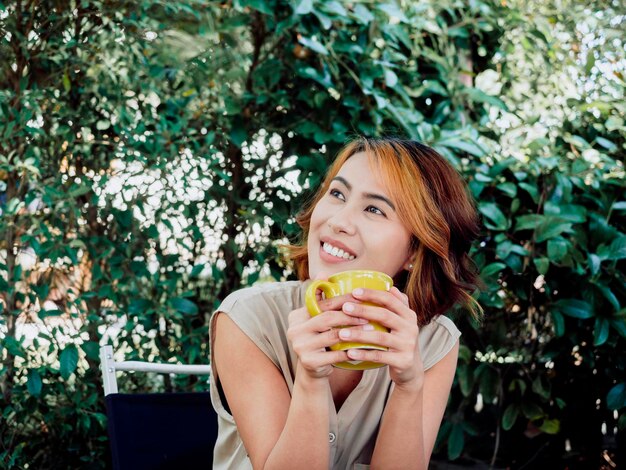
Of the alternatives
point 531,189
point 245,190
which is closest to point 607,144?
point 531,189

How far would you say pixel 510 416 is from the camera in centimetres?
273

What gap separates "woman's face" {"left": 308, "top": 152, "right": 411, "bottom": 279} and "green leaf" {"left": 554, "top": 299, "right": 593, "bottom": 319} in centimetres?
110

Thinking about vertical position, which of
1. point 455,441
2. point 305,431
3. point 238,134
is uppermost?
point 238,134

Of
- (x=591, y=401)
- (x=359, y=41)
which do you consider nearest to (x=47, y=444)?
(x=359, y=41)

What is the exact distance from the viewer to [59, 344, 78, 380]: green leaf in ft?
7.21

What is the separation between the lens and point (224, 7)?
2.58 meters

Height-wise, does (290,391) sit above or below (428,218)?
below

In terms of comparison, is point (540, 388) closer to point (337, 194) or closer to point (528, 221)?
point (528, 221)

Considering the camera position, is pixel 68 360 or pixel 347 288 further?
pixel 68 360

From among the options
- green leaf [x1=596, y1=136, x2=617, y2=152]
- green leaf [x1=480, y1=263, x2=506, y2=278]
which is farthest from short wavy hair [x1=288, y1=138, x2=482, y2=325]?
green leaf [x1=596, y1=136, x2=617, y2=152]

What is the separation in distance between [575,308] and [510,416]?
1.65 feet

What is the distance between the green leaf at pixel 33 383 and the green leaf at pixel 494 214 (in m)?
1.46

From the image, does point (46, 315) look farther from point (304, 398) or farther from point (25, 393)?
point (304, 398)

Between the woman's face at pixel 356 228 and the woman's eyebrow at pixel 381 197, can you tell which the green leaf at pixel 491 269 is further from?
the woman's eyebrow at pixel 381 197
